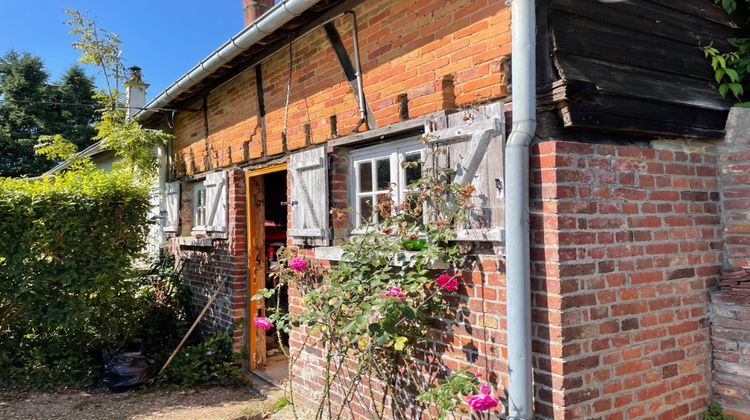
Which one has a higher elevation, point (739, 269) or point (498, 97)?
point (498, 97)

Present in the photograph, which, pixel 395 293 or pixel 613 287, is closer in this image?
pixel 613 287

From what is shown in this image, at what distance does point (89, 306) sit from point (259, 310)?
6.55 feet

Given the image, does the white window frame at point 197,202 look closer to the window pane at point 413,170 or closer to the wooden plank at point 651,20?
the window pane at point 413,170

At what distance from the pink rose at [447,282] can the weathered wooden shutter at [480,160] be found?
9.9 inches

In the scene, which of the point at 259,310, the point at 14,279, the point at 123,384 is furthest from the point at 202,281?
the point at 14,279

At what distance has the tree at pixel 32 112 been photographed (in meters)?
23.1

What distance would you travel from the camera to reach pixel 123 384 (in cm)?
572

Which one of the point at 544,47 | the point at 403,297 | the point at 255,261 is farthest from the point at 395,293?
the point at 255,261

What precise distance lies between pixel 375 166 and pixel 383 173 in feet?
0.40

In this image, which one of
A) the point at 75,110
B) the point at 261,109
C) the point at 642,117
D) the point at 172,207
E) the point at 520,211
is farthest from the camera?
the point at 75,110

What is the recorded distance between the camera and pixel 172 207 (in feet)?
26.6

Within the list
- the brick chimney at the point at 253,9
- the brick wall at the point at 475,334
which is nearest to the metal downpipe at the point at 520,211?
the brick wall at the point at 475,334

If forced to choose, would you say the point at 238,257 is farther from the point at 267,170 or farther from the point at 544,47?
the point at 544,47

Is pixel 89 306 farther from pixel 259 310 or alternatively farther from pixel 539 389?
pixel 539 389
